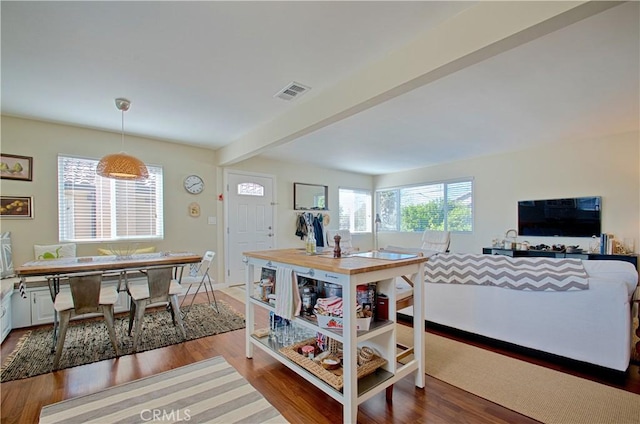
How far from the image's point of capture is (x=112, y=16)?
1.78m

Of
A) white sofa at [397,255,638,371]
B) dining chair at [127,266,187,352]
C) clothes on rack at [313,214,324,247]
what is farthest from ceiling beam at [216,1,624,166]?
clothes on rack at [313,214,324,247]

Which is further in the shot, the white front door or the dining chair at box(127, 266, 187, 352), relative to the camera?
the white front door

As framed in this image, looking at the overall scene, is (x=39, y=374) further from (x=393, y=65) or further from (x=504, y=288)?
(x=504, y=288)

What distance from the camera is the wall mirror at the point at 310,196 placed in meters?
6.19

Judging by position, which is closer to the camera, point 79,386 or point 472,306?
point 79,386

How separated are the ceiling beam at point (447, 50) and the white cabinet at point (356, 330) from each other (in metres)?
1.29

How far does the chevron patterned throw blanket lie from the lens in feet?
7.36

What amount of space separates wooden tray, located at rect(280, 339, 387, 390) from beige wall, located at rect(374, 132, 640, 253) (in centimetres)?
446

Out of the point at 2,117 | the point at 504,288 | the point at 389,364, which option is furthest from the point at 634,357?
the point at 2,117

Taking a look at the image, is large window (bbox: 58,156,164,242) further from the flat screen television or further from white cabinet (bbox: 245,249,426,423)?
the flat screen television

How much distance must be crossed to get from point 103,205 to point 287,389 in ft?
12.0

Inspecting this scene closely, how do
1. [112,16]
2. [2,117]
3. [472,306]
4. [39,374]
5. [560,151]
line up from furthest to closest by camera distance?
[560,151] → [2,117] → [472,306] → [39,374] → [112,16]

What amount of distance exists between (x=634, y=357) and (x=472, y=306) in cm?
123

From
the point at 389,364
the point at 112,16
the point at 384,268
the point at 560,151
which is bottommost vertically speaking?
the point at 389,364
